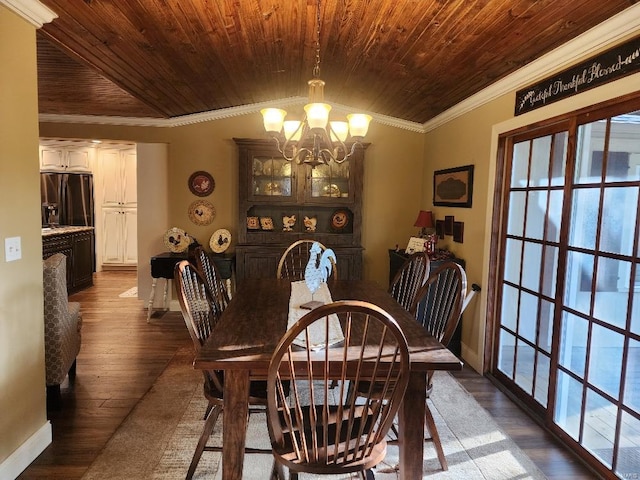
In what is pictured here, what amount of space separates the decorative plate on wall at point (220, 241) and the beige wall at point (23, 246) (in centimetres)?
261

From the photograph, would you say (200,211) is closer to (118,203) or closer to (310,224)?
(310,224)

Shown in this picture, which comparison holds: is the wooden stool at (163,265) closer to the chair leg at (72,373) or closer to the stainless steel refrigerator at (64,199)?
the chair leg at (72,373)

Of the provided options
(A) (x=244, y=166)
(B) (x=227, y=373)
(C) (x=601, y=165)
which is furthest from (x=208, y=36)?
(C) (x=601, y=165)

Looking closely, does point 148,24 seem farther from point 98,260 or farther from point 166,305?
point 98,260

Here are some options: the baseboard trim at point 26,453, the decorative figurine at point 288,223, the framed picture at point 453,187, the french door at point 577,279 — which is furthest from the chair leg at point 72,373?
the framed picture at point 453,187

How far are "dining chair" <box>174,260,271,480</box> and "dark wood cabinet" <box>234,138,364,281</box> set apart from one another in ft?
7.59

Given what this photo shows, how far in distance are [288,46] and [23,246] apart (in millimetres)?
2196

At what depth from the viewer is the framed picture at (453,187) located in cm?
366

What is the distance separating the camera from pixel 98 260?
741 centimetres

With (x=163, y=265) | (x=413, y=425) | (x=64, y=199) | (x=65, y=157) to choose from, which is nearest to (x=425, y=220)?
Result: (x=163, y=265)

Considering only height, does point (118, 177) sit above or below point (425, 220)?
above

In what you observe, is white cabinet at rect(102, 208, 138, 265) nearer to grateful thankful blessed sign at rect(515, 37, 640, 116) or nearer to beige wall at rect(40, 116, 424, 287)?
beige wall at rect(40, 116, 424, 287)

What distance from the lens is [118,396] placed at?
2902mm

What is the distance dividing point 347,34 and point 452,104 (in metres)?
1.56
